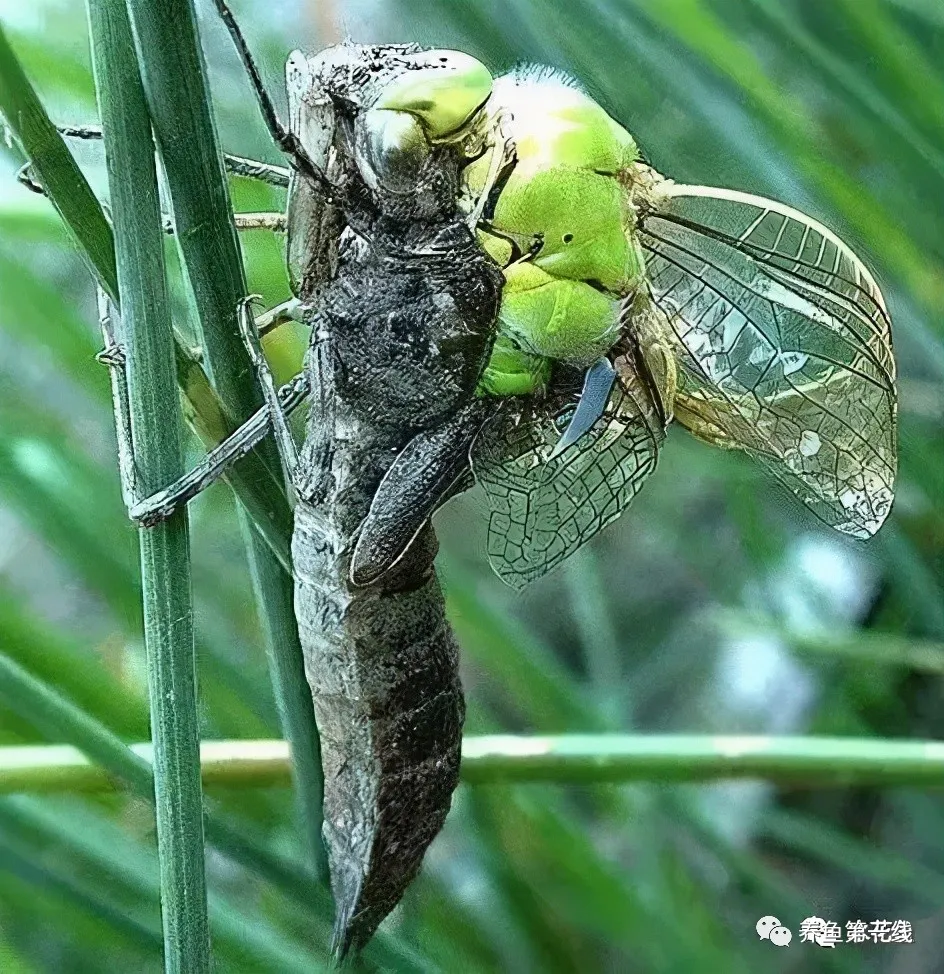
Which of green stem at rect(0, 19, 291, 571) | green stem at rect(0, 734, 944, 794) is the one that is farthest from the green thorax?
green stem at rect(0, 734, 944, 794)

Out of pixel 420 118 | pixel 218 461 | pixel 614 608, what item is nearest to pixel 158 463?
pixel 218 461

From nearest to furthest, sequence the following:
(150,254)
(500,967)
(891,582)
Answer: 1. (150,254)
2. (500,967)
3. (891,582)

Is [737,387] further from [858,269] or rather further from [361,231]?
[361,231]

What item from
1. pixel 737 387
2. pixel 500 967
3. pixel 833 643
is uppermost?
pixel 737 387

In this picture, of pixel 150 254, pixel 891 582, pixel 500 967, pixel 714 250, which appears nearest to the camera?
pixel 150 254

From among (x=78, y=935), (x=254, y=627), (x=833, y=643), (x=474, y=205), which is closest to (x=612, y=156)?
(x=474, y=205)

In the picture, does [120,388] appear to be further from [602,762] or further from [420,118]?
[602,762]
